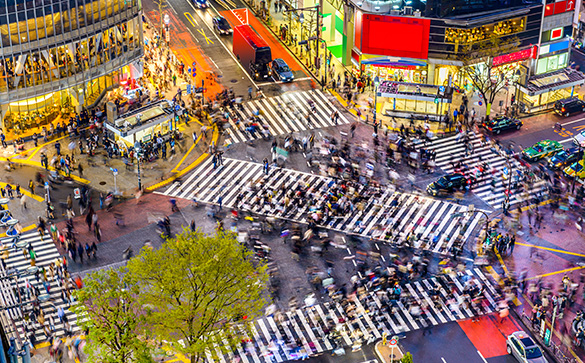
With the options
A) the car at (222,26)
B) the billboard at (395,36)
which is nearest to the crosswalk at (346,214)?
the billboard at (395,36)

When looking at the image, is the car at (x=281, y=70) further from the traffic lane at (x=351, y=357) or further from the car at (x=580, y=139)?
the traffic lane at (x=351, y=357)

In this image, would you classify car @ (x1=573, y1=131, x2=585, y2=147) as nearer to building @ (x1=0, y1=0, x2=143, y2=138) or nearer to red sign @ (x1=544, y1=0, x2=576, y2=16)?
red sign @ (x1=544, y1=0, x2=576, y2=16)

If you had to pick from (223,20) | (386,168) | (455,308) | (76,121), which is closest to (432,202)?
(386,168)

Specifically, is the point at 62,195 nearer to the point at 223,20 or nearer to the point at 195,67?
the point at 195,67

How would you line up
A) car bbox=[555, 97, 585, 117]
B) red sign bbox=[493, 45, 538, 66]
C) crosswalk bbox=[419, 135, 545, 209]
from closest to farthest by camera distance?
crosswalk bbox=[419, 135, 545, 209] → car bbox=[555, 97, 585, 117] → red sign bbox=[493, 45, 538, 66]

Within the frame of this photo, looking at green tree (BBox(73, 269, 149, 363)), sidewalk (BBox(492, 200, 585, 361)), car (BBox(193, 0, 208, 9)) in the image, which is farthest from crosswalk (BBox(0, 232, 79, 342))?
car (BBox(193, 0, 208, 9))

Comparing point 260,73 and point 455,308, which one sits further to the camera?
point 260,73
